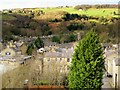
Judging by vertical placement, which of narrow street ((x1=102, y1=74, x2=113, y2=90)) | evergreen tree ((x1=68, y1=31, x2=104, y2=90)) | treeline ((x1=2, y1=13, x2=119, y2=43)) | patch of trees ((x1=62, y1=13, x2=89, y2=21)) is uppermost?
patch of trees ((x1=62, y1=13, x2=89, y2=21))

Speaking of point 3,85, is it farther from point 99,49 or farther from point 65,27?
point 65,27

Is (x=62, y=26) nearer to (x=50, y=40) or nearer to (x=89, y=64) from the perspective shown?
(x=50, y=40)

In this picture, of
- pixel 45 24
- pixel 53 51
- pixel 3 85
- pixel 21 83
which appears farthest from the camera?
pixel 45 24

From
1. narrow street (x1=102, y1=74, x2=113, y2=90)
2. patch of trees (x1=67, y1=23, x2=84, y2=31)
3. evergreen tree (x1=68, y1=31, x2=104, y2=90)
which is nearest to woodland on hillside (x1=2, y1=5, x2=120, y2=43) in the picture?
patch of trees (x1=67, y1=23, x2=84, y2=31)

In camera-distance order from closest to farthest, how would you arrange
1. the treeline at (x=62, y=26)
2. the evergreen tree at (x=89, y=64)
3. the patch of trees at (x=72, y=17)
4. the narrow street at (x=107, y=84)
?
1. the evergreen tree at (x=89, y=64)
2. the narrow street at (x=107, y=84)
3. the treeline at (x=62, y=26)
4. the patch of trees at (x=72, y=17)

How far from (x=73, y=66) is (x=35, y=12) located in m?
7.98

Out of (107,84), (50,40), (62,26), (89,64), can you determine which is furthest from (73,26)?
(89,64)

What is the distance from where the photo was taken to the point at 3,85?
3.73 meters

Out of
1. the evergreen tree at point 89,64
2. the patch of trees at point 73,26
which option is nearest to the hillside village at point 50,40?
the patch of trees at point 73,26

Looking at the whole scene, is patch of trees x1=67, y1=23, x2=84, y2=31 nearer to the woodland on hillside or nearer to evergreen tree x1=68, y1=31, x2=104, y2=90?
the woodland on hillside

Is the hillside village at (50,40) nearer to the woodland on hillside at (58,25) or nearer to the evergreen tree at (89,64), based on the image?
the woodland on hillside at (58,25)

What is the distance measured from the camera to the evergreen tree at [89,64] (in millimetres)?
3826

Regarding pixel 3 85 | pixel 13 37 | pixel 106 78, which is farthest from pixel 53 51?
pixel 3 85

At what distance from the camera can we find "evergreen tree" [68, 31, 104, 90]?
383cm
